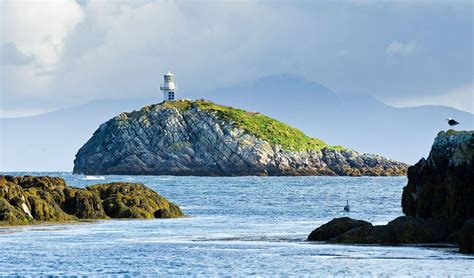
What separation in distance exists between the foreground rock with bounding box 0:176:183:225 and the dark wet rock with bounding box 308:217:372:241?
1678 centimetres

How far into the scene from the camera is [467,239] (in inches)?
1256

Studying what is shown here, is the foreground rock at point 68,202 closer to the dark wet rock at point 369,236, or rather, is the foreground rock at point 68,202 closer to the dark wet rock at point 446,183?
the dark wet rock at point 369,236

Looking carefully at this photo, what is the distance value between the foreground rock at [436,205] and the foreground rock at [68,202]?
17348 millimetres

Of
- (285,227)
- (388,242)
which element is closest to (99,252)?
(388,242)

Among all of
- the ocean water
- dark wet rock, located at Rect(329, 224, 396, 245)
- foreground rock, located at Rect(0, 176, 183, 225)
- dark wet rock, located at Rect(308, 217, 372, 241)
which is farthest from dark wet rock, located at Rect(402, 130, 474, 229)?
foreground rock, located at Rect(0, 176, 183, 225)

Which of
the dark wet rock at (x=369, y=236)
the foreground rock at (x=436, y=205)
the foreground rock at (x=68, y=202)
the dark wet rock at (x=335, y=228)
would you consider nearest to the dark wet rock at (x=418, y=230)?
the foreground rock at (x=436, y=205)

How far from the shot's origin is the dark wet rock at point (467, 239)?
31.8m

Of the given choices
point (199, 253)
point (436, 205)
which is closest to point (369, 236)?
point (436, 205)

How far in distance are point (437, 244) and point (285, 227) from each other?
16212mm

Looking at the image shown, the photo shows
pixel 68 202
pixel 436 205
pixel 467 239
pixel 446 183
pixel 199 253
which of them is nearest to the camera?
pixel 467 239

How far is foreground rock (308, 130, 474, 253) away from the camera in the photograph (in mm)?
36094

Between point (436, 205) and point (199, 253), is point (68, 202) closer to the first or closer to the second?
point (199, 253)

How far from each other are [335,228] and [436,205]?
4296 millimetres

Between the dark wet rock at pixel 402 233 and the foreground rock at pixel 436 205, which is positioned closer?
the dark wet rock at pixel 402 233
